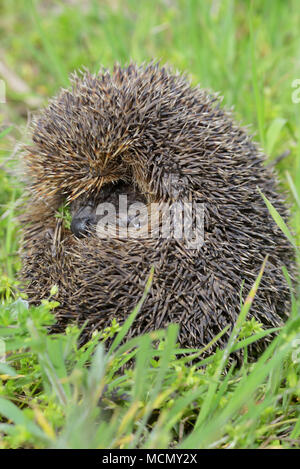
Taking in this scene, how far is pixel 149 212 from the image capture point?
330 centimetres

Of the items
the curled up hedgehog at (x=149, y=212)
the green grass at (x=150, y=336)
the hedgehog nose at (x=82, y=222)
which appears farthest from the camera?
the hedgehog nose at (x=82, y=222)

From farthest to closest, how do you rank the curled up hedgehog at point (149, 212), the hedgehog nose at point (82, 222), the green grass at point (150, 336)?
the hedgehog nose at point (82, 222) → the curled up hedgehog at point (149, 212) → the green grass at point (150, 336)

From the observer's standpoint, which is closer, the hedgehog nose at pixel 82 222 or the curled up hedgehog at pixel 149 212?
the curled up hedgehog at pixel 149 212

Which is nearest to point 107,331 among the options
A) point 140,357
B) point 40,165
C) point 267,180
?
point 140,357

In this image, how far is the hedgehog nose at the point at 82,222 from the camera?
11.1 feet

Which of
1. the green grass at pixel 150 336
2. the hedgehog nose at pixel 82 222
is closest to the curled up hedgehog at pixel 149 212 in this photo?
the hedgehog nose at pixel 82 222

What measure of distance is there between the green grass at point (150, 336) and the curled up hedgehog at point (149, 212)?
0.16 m

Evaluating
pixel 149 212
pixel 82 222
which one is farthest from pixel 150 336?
pixel 82 222

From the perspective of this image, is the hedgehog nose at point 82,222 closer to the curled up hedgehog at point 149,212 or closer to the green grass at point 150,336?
the curled up hedgehog at point 149,212

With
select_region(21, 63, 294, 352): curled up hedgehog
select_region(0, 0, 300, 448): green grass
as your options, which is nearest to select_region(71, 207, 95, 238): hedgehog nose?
select_region(21, 63, 294, 352): curled up hedgehog

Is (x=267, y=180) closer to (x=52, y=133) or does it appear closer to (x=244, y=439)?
(x=52, y=133)

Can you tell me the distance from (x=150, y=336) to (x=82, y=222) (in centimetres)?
117

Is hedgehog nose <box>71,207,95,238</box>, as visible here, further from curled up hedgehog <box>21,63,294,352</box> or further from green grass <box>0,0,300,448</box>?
green grass <box>0,0,300,448</box>
